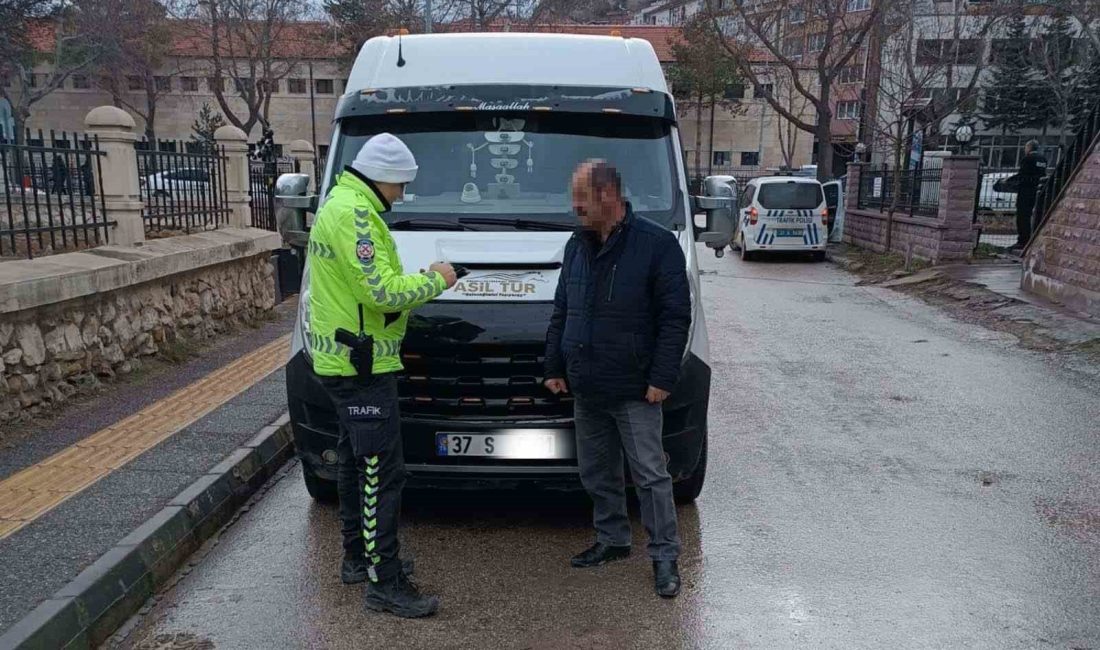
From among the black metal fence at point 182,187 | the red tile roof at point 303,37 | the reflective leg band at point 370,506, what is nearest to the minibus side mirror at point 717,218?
the reflective leg band at point 370,506

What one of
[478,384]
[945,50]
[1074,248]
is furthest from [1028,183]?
[478,384]

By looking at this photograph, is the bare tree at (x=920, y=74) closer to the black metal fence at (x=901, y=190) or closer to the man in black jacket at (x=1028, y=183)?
the black metal fence at (x=901, y=190)

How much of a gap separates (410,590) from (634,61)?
338cm

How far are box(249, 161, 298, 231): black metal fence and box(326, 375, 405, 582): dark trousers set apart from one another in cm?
817

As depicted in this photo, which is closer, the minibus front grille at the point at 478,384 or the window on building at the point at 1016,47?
the minibus front grille at the point at 478,384

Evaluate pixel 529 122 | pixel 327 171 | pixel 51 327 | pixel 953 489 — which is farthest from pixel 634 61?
pixel 51 327

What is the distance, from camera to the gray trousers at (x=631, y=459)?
3943mm

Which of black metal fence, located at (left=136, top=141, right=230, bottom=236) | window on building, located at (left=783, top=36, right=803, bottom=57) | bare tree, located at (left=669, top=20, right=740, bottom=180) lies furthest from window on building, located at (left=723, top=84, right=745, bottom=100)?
black metal fence, located at (left=136, top=141, right=230, bottom=236)

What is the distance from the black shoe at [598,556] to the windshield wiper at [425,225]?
1.82m

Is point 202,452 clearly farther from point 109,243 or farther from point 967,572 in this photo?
point 967,572

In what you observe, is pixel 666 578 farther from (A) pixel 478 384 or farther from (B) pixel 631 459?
(A) pixel 478 384

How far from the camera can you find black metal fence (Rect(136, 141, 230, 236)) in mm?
8695

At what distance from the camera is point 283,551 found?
4.47 m

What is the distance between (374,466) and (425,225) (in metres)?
1.56
